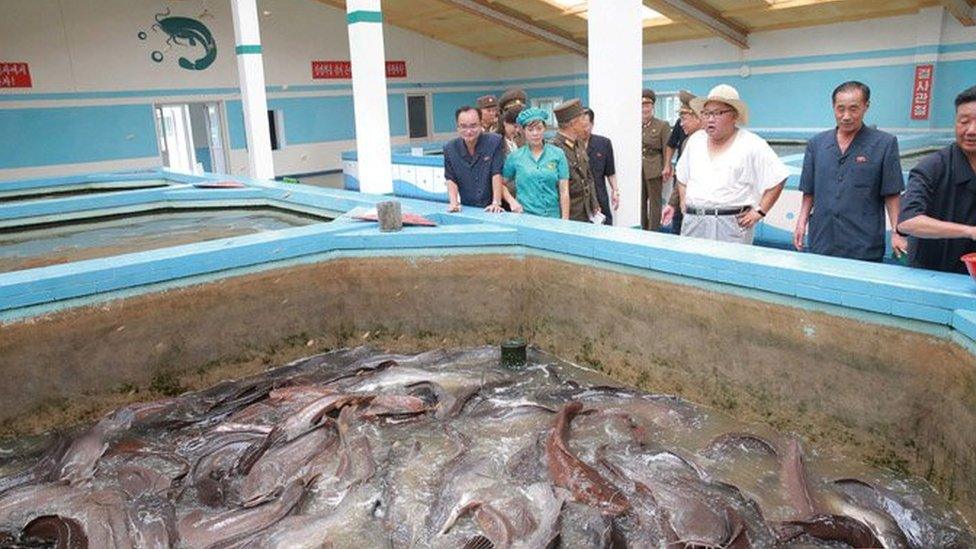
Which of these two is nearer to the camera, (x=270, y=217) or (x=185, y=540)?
(x=185, y=540)

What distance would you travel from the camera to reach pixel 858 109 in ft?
13.2

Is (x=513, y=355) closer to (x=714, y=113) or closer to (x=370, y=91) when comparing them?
(x=714, y=113)

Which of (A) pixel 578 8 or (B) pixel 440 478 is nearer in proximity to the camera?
(B) pixel 440 478

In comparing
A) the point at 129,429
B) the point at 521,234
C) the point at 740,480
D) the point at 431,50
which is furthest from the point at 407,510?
the point at 431,50

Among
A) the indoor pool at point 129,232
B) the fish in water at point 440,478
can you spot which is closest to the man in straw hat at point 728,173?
the fish in water at point 440,478

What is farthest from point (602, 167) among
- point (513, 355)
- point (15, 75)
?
point (15, 75)

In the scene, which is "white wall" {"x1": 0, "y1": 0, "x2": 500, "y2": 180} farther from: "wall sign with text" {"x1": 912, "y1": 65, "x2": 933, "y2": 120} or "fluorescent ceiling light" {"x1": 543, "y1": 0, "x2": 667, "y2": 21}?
"wall sign with text" {"x1": 912, "y1": 65, "x2": 933, "y2": 120}

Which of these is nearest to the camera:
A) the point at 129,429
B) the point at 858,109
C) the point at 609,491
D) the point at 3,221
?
the point at 609,491

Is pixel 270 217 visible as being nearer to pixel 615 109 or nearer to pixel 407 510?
pixel 615 109

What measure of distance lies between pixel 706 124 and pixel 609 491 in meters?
2.65

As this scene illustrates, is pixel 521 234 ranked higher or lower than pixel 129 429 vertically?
higher

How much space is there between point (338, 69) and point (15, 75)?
7552mm

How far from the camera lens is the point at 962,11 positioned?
41.3 feet

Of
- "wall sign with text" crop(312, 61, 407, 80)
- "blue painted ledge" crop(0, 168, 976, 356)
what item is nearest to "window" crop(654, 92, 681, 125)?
"wall sign with text" crop(312, 61, 407, 80)
